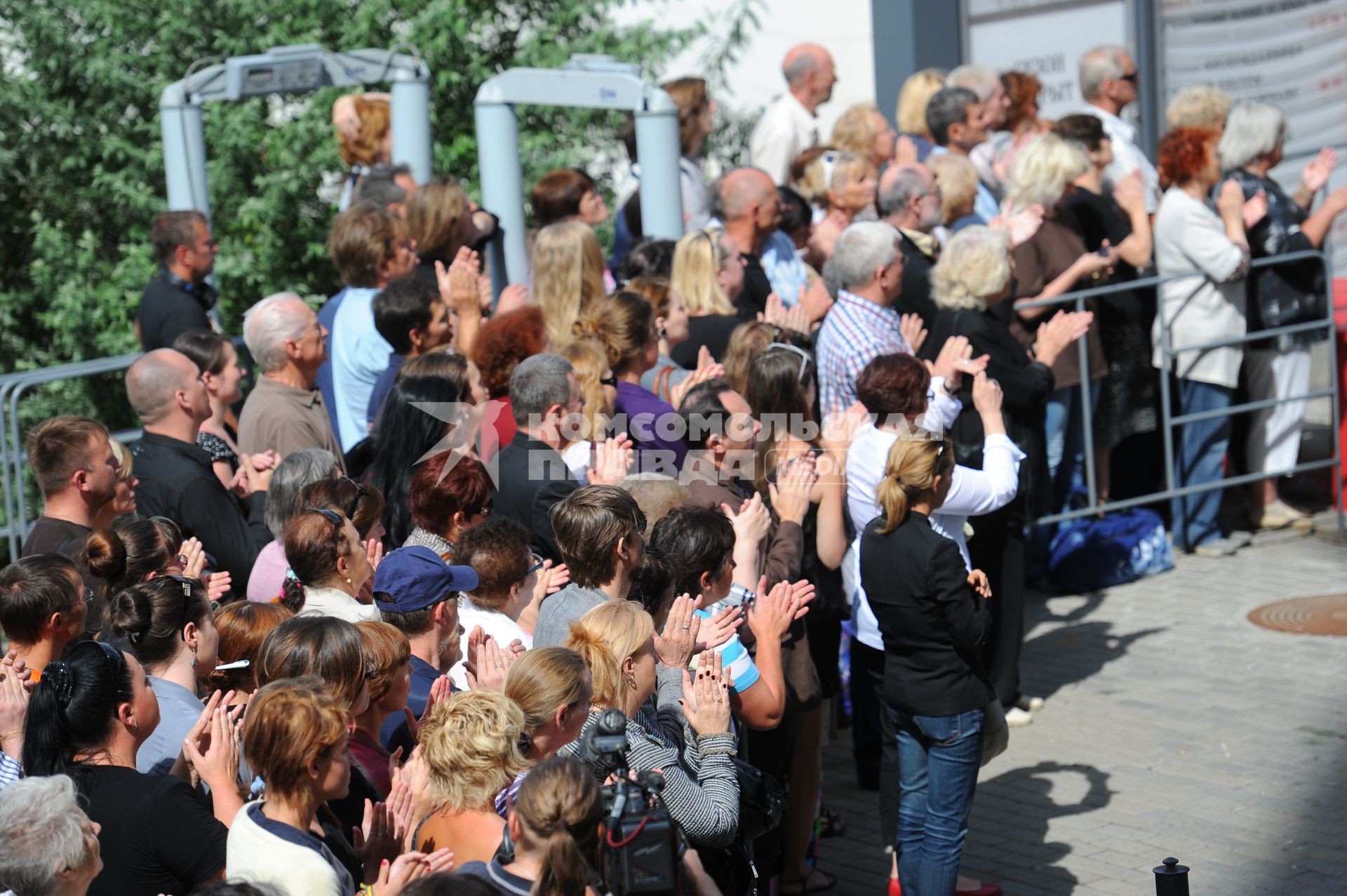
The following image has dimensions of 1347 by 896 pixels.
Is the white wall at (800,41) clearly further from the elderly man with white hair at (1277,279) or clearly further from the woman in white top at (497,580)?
the woman in white top at (497,580)

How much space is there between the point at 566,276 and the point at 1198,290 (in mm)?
4029

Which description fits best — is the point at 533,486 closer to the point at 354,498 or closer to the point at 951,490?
the point at 354,498

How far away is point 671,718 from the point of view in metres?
3.97

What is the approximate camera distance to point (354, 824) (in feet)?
11.7

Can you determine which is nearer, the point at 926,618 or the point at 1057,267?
the point at 926,618

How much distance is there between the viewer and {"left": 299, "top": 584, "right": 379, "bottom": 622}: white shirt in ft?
14.5

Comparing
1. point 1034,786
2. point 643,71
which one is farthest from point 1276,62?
point 1034,786

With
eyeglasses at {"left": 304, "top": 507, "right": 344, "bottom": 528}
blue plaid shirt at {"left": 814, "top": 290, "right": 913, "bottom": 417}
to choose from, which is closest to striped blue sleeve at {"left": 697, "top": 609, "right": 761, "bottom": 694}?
eyeglasses at {"left": 304, "top": 507, "right": 344, "bottom": 528}

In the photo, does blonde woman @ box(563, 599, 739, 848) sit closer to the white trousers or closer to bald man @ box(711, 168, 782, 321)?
bald man @ box(711, 168, 782, 321)

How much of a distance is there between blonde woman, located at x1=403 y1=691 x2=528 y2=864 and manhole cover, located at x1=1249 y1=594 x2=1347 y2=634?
5.53 metres

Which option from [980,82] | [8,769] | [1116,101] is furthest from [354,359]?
[1116,101]

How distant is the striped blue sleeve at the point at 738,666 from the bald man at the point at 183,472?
2.04 meters

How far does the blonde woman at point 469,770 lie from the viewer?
332 centimetres

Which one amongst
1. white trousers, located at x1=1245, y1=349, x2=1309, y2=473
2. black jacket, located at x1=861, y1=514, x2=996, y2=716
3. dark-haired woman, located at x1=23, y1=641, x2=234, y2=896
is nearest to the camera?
dark-haired woman, located at x1=23, y1=641, x2=234, y2=896
